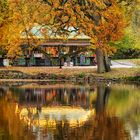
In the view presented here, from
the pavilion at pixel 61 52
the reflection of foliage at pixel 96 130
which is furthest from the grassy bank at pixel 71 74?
the reflection of foliage at pixel 96 130

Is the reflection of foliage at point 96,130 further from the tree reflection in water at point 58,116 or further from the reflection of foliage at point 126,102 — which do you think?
the reflection of foliage at point 126,102

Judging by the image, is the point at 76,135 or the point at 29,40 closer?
the point at 76,135

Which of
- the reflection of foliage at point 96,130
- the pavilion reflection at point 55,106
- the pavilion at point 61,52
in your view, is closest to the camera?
the reflection of foliage at point 96,130

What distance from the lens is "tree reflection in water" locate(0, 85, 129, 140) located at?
71.1 feet

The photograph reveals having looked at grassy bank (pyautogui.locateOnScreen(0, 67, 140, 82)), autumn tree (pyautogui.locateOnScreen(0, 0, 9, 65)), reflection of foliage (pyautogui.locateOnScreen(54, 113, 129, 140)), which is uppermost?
autumn tree (pyautogui.locateOnScreen(0, 0, 9, 65))

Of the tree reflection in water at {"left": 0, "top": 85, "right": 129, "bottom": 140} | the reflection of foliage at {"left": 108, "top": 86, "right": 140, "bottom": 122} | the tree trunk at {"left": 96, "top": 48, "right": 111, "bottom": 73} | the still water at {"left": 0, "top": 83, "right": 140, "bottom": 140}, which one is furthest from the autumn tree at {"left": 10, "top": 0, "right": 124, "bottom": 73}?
the tree reflection in water at {"left": 0, "top": 85, "right": 129, "bottom": 140}

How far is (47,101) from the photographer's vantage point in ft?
112

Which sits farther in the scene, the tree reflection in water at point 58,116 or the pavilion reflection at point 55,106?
the pavilion reflection at point 55,106

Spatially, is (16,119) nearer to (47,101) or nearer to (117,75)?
(47,101)

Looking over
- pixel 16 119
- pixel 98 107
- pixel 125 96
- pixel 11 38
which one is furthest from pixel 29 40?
pixel 16 119

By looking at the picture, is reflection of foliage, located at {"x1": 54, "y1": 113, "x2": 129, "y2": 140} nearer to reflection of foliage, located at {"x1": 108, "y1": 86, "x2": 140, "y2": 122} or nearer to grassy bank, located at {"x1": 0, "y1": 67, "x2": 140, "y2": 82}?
reflection of foliage, located at {"x1": 108, "y1": 86, "x2": 140, "y2": 122}

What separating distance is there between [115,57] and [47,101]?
49.1m

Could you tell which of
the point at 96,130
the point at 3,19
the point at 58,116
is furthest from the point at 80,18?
the point at 96,130

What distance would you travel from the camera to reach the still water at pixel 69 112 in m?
21.9
